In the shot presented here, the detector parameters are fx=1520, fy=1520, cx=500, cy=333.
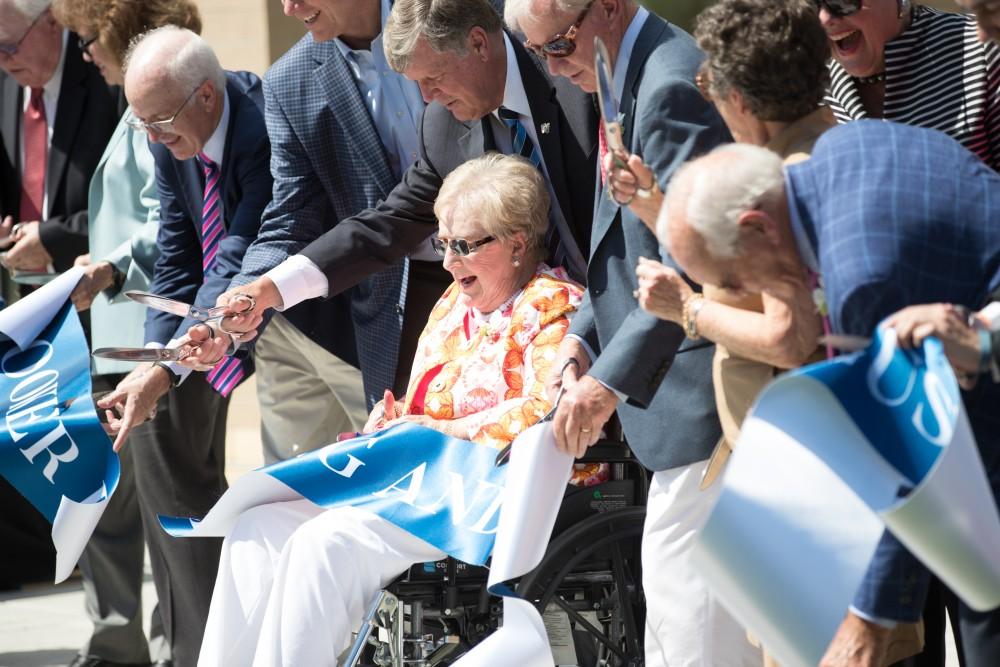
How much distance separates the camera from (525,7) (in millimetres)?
3459

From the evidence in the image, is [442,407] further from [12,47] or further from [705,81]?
[12,47]

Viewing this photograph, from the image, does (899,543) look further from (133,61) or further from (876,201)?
(133,61)

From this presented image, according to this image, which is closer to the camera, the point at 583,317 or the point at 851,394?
the point at 851,394

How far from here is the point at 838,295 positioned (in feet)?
8.04

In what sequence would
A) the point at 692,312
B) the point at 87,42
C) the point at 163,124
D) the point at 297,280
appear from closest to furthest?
the point at 692,312, the point at 297,280, the point at 163,124, the point at 87,42

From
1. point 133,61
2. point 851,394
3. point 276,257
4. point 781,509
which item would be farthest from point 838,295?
point 133,61

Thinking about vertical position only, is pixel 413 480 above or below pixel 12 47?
below

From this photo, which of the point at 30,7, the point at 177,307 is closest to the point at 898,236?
the point at 177,307

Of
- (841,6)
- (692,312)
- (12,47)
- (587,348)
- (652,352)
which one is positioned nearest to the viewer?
(692,312)

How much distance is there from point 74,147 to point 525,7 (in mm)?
2694

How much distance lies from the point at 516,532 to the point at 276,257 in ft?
5.27

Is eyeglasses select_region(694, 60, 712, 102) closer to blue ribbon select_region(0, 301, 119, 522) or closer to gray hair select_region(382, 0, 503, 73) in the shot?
gray hair select_region(382, 0, 503, 73)

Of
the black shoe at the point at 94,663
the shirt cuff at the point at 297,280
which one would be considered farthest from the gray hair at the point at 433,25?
the black shoe at the point at 94,663

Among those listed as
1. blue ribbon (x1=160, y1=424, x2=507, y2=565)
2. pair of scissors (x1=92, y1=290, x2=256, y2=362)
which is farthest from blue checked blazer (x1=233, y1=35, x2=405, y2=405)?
blue ribbon (x1=160, y1=424, x2=507, y2=565)
